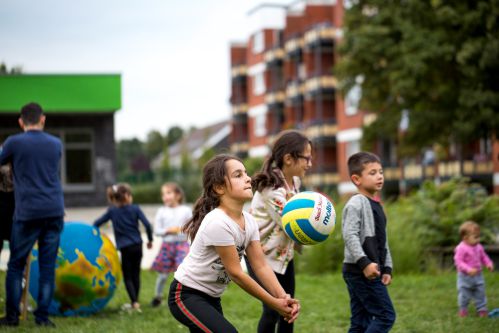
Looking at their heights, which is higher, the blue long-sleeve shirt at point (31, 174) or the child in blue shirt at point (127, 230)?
the blue long-sleeve shirt at point (31, 174)

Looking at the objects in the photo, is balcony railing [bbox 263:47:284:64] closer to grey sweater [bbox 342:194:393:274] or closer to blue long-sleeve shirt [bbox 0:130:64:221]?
blue long-sleeve shirt [bbox 0:130:64:221]

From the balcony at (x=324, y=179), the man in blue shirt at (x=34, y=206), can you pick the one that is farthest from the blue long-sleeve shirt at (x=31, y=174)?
the balcony at (x=324, y=179)

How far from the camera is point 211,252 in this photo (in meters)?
5.51

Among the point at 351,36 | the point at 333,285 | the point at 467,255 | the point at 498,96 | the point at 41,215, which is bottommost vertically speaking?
the point at 333,285

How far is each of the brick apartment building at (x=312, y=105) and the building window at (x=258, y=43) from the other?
24mm

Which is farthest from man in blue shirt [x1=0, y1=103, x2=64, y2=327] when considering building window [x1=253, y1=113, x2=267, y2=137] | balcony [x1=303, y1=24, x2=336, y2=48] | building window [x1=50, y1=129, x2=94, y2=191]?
building window [x1=253, y1=113, x2=267, y2=137]

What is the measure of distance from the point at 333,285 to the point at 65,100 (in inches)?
962

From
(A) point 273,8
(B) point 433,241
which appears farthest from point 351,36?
(A) point 273,8

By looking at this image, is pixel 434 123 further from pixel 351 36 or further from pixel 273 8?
pixel 273 8

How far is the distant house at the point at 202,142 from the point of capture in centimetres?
9441

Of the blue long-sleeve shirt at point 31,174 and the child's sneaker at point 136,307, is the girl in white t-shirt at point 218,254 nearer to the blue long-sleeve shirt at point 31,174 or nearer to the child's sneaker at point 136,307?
the blue long-sleeve shirt at point 31,174

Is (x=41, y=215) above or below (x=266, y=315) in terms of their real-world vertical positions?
above

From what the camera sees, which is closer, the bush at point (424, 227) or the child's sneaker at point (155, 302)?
the child's sneaker at point (155, 302)

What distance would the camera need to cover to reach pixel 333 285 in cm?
1254
